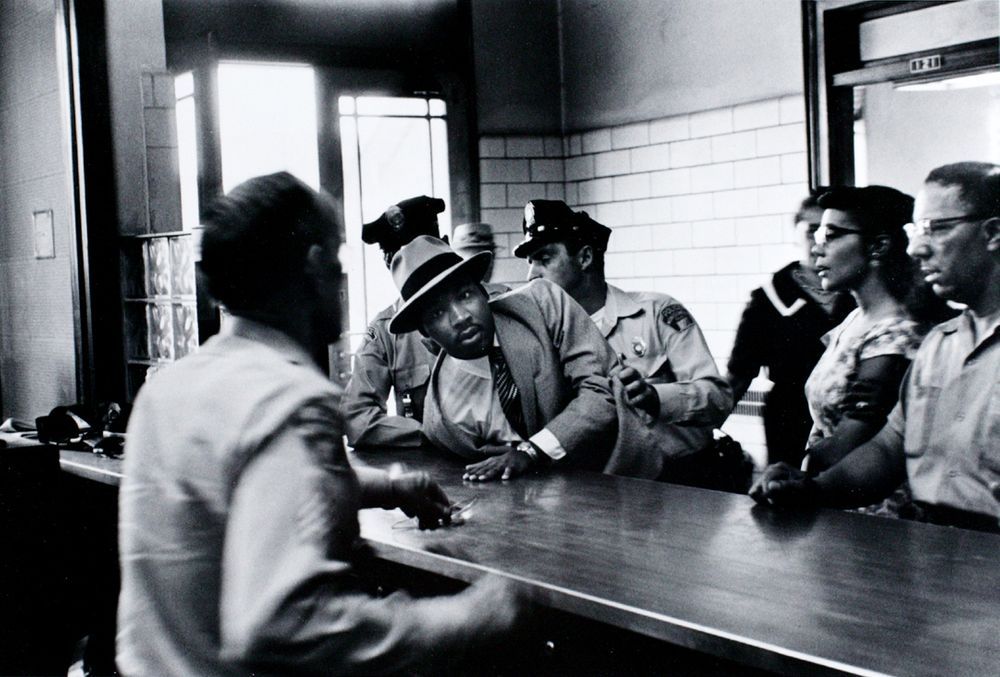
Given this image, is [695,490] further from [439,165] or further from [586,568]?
[439,165]

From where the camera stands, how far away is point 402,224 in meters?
4.68

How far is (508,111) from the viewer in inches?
289

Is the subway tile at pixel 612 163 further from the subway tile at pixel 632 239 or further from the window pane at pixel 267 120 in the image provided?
the window pane at pixel 267 120

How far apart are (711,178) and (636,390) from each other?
3.18 m

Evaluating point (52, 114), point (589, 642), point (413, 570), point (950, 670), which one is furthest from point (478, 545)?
point (52, 114)

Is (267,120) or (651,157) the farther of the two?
(651,157)

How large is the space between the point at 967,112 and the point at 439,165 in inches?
118

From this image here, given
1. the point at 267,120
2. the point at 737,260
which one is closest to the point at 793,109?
the point at 737,260

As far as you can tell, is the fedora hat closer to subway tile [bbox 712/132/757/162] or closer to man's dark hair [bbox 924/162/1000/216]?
man's dark hair [bbox 924/162/1000/216]

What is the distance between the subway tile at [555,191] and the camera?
7.45 m

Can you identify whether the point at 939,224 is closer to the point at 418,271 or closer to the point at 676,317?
the point at 418,271

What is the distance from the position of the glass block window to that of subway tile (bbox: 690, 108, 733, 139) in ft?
9.40

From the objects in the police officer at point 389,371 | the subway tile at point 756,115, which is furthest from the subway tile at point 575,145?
the police officer at point 389,371

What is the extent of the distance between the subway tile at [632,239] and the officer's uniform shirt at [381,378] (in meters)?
2.83
